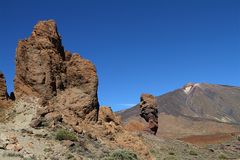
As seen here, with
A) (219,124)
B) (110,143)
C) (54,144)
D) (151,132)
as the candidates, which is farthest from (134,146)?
(219,124)

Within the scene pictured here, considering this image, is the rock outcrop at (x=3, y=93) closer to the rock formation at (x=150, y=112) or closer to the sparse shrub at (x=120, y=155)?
the sparse shrub at (x=120, y=155)

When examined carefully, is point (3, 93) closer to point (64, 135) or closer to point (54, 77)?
point (54, 77)

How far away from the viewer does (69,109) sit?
25656mm

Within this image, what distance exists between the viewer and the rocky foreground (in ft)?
69.1

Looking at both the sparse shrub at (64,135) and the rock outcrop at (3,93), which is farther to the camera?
the rock outcrop at (3,93)

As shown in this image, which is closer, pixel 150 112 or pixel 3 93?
pixel 3 93

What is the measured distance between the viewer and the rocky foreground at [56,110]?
2105 centimetres

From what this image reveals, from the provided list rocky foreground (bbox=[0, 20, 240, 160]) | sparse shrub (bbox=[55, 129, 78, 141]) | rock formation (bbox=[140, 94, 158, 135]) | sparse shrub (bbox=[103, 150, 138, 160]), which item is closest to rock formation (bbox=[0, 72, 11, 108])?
rocky foreground (bbox=[0, 20, 240, 160])

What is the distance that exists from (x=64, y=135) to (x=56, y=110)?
302 cm

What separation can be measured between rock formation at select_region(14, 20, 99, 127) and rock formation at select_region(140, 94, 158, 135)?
3195 cm

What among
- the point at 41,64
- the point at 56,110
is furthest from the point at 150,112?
the point at 56,110

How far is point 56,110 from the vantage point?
24.6 metres

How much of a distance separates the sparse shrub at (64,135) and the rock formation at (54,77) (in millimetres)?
1469

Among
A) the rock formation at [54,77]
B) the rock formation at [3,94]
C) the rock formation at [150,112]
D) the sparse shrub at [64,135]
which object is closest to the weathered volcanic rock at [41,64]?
the rock formation at [54,77]
